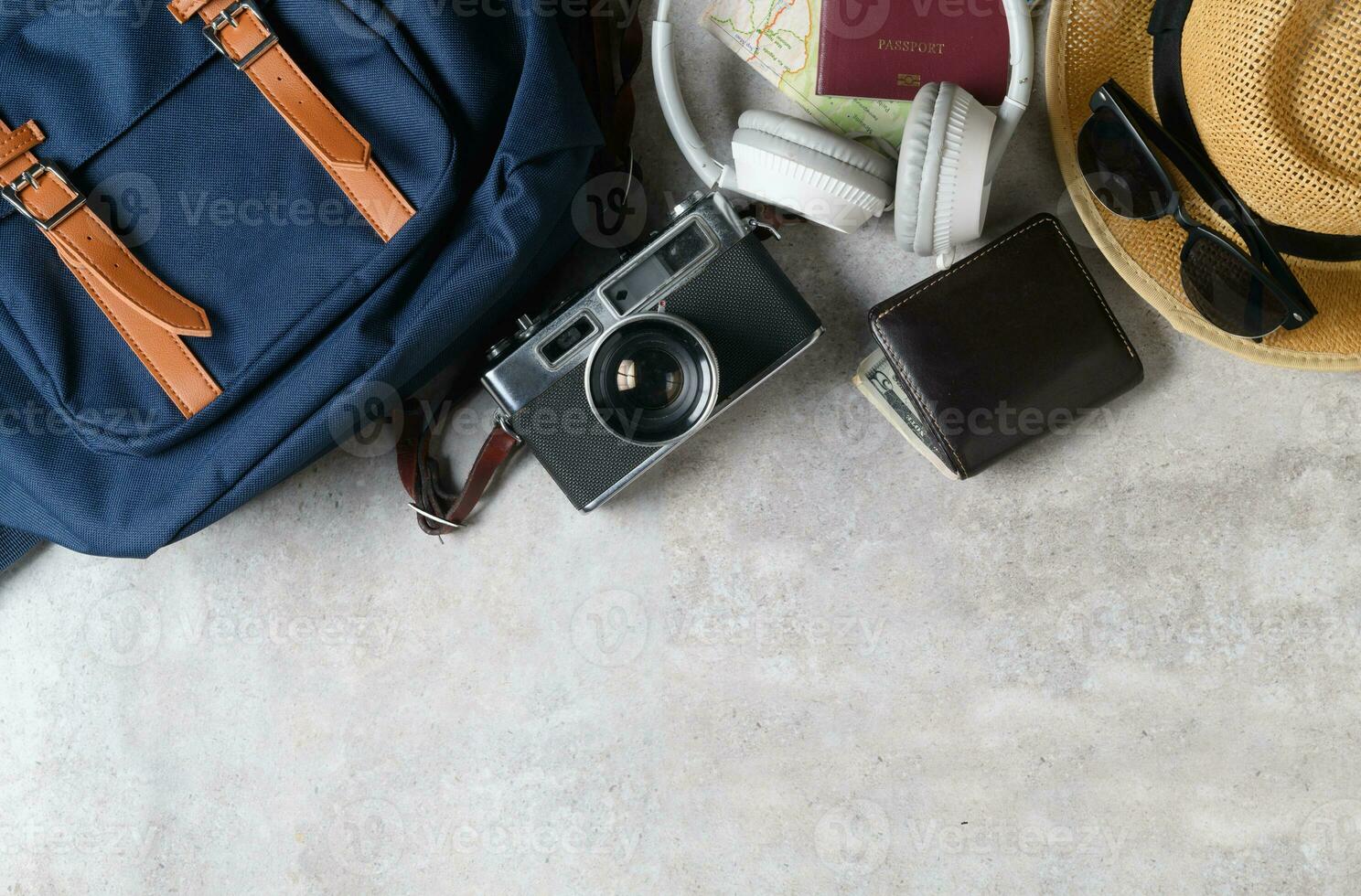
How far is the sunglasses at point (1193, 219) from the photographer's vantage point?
2.50 feet

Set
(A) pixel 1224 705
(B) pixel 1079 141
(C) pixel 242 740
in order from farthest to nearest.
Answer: (C) pixel 242 740, (A) pixel 1224 705, (B) pixel 1079 141

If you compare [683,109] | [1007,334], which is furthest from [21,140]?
[1007,334]

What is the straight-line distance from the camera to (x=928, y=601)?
0.97 meters

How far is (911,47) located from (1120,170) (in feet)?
0.79

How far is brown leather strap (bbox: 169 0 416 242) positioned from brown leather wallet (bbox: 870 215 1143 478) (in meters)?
0.49

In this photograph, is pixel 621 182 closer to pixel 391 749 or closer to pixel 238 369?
pixel 238 369

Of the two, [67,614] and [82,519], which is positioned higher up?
[82,519]

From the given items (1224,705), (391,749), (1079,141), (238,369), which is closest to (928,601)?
(1224,705)

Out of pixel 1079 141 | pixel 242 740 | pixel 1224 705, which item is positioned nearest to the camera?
pixel 1079 141

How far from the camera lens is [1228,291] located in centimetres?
79

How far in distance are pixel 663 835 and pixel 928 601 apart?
0.39m

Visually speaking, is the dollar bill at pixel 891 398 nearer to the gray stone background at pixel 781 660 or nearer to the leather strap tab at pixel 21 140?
the gray stone background at pixel 781 660

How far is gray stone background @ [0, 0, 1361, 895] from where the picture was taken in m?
0.94

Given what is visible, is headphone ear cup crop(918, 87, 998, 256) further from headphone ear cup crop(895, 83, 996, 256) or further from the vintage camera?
the vintage camera
